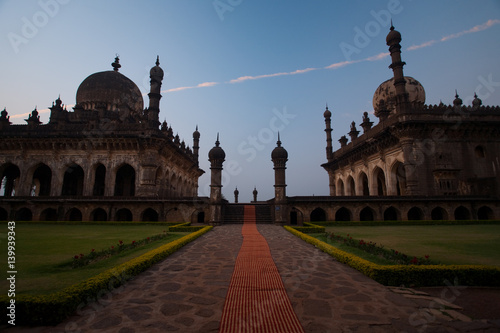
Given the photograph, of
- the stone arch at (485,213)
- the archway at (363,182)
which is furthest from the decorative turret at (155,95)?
the stone arch at (485,213)

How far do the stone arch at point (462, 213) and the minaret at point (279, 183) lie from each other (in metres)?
14.7

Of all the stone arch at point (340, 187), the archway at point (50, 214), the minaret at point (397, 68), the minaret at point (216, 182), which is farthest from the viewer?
the stone arch at point (340, 187)

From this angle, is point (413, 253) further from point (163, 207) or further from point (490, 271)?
point (163, 207)

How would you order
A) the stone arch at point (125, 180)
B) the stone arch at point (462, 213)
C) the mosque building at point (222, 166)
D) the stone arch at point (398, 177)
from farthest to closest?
the stone arch at point (125, 180) < the stone arch at point (398, 177) < the stone arch at point (462, 213) < the mosque building at point (222, 166)

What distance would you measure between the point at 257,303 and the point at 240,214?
1572 cm

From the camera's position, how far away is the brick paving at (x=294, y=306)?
3127 millimetres

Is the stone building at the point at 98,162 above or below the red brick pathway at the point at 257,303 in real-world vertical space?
above

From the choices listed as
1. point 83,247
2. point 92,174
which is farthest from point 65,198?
point 83,247

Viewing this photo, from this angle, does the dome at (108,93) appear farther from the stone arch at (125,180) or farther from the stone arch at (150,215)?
the stone arch at (150,215)

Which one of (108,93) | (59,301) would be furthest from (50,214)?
(59,301)

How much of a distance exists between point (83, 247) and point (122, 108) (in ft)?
83.6

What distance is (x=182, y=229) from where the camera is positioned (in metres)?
13.5

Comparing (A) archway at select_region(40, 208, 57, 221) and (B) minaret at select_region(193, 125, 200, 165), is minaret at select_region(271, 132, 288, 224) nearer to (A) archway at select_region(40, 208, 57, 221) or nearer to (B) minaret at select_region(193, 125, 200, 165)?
(A) archway at select_region(40, 208, 57, 221)

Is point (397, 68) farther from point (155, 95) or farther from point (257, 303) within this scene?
point (257, 303)
